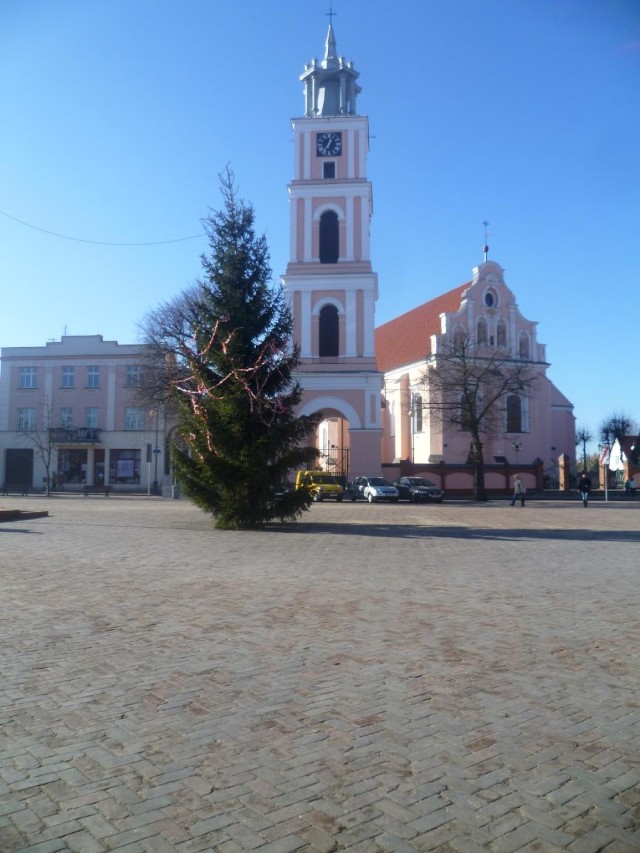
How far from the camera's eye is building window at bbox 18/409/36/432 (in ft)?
187

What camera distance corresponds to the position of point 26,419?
5700 centimetres

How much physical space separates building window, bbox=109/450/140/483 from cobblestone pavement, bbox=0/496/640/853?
46247 mm

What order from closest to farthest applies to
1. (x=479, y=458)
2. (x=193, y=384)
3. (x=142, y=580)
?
(x=142, y=580)
(x=193, y=384)
(x=479, y=458)

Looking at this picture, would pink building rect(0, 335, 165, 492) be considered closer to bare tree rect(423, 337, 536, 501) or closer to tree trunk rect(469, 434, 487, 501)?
bare tree rect(423, 337, 536, 501)

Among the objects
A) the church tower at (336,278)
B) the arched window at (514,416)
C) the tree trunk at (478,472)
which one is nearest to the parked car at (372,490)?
the church tower at (336,278)

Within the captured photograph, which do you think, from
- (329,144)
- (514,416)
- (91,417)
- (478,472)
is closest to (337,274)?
(329,144)

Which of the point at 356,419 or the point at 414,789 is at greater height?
the point at 356,419

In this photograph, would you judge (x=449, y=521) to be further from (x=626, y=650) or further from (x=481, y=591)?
(x=626, y=650)

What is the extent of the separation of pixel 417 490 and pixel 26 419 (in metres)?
31.4

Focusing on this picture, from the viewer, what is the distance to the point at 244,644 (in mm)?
7105

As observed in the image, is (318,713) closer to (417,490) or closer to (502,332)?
(417,490)

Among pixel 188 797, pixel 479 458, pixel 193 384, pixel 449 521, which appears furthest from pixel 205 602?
pixel 479 458

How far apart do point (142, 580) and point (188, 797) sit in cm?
734

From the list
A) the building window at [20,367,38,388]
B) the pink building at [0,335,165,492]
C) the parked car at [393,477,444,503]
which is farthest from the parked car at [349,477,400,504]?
the building window at [20,367,38,388]
